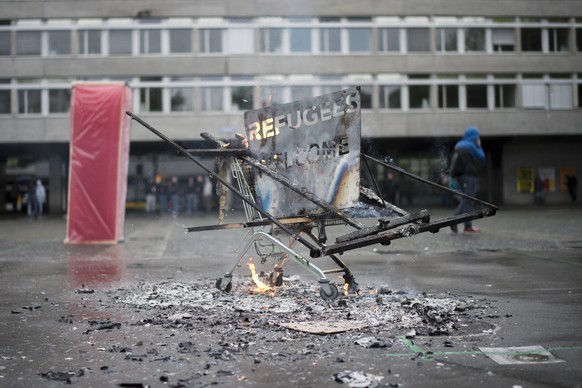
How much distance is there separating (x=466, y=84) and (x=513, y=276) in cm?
3325

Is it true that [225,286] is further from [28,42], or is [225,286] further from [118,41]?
[28,42]

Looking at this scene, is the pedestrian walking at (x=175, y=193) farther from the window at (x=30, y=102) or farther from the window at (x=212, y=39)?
the window at (x=30, y=102)

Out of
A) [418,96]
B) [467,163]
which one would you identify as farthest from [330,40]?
[467,163]

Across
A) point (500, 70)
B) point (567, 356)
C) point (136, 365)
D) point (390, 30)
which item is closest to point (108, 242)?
point (136, 365)

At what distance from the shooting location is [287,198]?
21.3ft

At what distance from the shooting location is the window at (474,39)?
39812 millimetres

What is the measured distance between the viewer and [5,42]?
128 ft

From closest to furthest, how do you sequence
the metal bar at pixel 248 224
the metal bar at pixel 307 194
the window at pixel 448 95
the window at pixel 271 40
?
the metal bar at pixel 307 194 < the metal bar at pixel 248 224 < the window at pixel 271 40 < the window at pixel 448 95

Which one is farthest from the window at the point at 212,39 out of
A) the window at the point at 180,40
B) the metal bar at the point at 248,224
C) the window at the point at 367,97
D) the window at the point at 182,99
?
the metal bar at the point at 248,224

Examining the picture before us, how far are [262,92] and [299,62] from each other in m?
2.75

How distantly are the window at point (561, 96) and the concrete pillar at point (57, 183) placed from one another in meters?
30.1

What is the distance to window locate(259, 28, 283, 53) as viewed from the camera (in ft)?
126

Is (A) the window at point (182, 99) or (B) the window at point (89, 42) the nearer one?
(B) the window at point (89, 42)

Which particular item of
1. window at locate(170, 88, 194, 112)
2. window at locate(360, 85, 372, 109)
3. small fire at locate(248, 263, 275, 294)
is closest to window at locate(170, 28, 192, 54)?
window at locate(170, 88, 194, 112)
